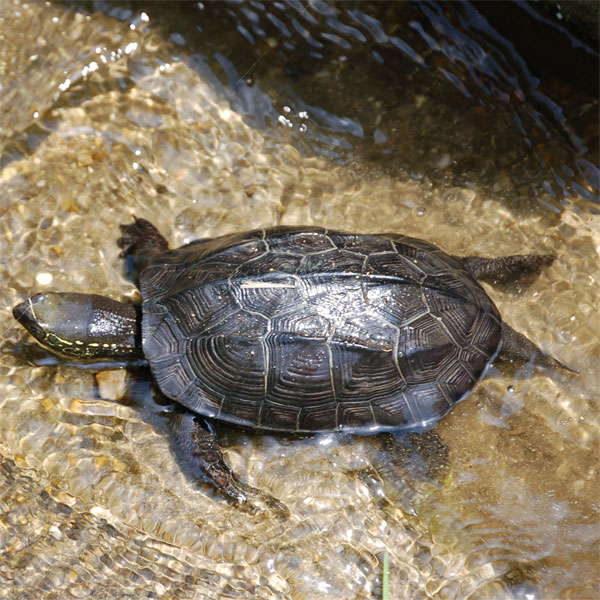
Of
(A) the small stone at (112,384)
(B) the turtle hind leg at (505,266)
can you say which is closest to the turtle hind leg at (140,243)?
(A) the small stone at (112,384)

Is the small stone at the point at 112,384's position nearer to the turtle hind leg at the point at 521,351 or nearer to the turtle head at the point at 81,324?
the turtle head at the point at 81,324

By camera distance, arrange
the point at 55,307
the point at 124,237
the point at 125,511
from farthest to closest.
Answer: the point at 124,237 < the point at 55,307 < the point at 125,511

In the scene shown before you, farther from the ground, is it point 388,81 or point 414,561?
point 388,81

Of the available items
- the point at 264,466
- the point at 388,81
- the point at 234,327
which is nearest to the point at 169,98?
the point at 388,81

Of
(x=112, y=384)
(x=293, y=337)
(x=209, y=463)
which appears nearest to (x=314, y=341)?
(x=293, y=337)

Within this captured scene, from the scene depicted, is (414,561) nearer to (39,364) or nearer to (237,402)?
(237,402)

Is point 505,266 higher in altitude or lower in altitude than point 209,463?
higher

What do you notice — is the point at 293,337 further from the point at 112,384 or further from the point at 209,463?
the point at 112,384
